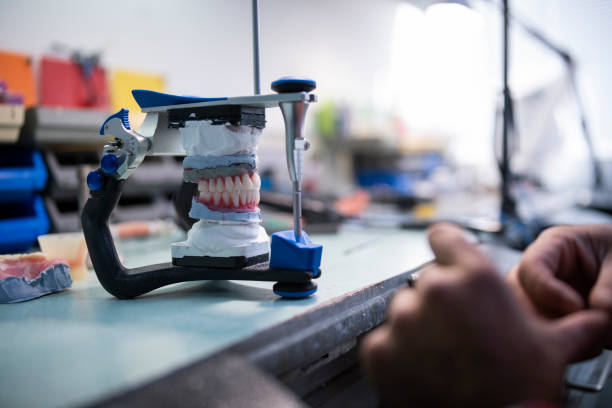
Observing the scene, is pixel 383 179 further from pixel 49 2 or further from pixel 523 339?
pixel 523 339

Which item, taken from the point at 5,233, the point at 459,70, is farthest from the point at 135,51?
the point at 459,70

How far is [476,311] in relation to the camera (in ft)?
1.16

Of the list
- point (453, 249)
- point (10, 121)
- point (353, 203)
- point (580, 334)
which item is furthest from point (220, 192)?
point (353, 203)

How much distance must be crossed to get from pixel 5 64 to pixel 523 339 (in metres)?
1.68

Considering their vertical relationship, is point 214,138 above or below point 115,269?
above

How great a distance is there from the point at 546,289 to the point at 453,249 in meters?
0.14

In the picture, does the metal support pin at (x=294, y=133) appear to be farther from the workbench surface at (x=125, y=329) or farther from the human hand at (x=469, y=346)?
the human hand at (x=469, y=346)

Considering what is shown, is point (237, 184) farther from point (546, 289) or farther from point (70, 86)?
point (70, 86)

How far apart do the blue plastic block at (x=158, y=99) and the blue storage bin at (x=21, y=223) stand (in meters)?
0.65

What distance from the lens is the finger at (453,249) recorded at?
377 millimetres

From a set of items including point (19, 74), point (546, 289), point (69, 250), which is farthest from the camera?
point (19, 74)

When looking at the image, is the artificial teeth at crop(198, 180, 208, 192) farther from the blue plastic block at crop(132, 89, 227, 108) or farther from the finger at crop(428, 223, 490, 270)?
the finger at crop(428, 223, 490, 270)

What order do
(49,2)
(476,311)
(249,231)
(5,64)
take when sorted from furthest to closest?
(49,2) → (5,64) → (249,231) → (476,311)

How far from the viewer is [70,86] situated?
1610 millimetres
